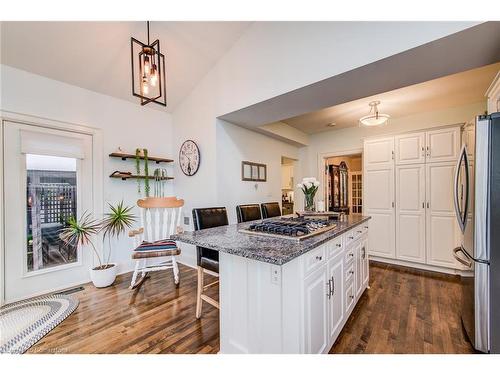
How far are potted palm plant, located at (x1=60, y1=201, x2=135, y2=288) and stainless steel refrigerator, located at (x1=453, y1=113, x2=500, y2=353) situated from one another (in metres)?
3.51

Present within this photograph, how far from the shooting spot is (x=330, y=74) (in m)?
2.05

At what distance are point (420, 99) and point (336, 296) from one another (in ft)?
10.1

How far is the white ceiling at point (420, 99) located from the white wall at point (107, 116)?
2404mm

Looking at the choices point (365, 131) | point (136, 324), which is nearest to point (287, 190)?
point (365, 131)

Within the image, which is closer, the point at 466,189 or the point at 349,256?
the point at 466,189

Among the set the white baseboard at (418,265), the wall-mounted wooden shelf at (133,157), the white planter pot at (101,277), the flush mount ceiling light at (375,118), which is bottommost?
the white baseboard at (418,265)

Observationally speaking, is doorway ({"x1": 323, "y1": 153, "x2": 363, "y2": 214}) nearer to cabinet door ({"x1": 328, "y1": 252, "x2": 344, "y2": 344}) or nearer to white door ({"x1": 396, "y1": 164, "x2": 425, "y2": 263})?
white door ({"x1": 396, "y1": 164, "x2": 425, "y2": 263})

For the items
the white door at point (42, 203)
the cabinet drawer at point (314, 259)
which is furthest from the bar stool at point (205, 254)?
the white door at point (42, 203)

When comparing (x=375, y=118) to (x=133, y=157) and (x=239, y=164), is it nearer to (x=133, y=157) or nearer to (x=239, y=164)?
(x=239, y=164)

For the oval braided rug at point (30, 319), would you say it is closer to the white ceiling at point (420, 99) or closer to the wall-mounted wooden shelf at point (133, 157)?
the wall-mounted wooden shelf at point (133, 157)

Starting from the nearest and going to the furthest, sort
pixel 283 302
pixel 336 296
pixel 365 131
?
pixel 283 302
pixel 336 296
pixel 365 131

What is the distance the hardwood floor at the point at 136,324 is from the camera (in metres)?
1.68

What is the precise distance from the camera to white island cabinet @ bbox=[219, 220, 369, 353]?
121 cm

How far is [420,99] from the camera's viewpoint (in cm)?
310
